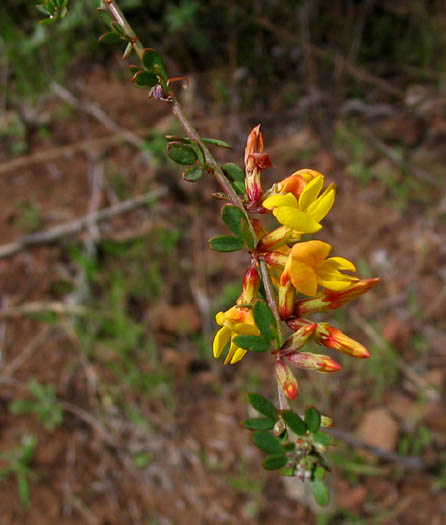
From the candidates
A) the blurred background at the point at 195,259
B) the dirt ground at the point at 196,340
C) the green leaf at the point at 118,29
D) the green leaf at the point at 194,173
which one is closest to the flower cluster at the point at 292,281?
the green leaf at the point at 194,173

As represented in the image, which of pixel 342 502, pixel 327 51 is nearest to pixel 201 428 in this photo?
pixel 342 502

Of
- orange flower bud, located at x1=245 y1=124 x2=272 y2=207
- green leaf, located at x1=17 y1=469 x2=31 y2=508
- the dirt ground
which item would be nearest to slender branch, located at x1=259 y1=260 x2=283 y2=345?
orange flower bud, located at x1=245 y1=124 x2=272 y2=207

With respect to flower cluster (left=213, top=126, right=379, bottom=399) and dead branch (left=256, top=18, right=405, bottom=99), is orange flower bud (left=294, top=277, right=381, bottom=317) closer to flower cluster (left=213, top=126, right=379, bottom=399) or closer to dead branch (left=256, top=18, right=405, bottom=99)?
flower cluster (left=213, top=126, right=379, bottom=399)

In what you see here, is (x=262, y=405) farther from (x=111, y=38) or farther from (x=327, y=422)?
(x=111, y=38)

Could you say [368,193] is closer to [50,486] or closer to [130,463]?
[130,463]

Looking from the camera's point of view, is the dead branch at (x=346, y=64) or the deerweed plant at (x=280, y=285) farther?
the dead branch at (x=346, y=64)

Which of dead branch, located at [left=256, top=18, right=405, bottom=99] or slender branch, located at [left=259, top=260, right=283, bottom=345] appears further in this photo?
dead branch, located at [left=256, top=18, right=405, bottom=99]

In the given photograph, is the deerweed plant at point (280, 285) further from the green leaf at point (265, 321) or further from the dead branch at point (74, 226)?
the dead branch at point (74, 226)
